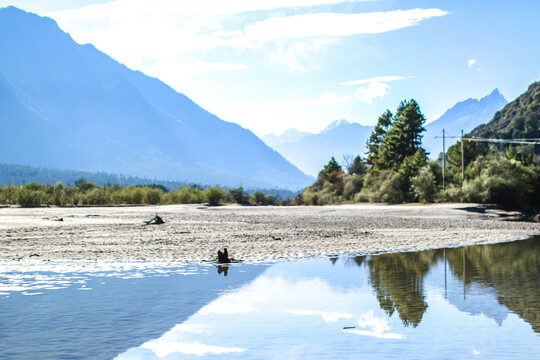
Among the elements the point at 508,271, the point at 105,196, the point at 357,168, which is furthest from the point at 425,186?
the point at 508,271

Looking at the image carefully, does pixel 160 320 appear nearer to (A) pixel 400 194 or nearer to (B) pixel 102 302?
(B) pixel 102 302

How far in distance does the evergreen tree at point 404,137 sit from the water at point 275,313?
67.8m

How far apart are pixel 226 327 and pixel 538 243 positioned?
59.7 ft

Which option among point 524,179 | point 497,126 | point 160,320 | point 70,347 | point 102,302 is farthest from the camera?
point 497,126

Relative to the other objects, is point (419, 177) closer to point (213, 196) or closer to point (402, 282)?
point (213, 196)

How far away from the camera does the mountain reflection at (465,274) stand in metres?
10.3

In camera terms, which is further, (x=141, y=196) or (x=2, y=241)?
(x=141, y=196)

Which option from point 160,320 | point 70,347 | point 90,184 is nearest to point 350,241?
point 160,320

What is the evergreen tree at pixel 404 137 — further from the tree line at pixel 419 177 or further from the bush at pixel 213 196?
the bush at pixel 213 196

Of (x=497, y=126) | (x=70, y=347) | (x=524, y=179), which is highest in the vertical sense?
(x=497, y=126)

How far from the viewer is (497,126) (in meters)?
146

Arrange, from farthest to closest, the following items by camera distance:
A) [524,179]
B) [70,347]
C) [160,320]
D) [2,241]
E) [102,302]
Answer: [524,179] < [2,241] < [102,302] < [160,320] < [70,347]

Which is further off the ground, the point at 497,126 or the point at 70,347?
the point at 497,126

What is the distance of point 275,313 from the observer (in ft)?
32.8
